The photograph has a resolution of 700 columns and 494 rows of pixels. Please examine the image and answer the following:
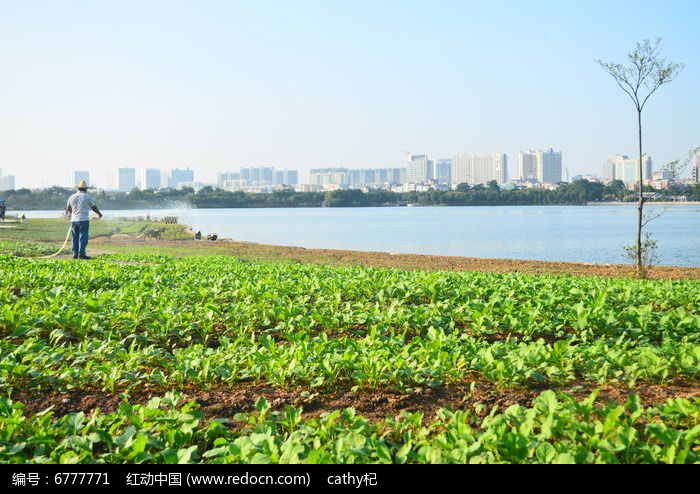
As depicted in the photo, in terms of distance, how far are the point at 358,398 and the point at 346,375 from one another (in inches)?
13.5

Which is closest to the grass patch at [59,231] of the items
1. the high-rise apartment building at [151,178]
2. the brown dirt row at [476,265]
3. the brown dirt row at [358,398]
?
the brown dirt row at [476,265]

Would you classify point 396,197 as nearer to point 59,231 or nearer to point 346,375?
point 59,231

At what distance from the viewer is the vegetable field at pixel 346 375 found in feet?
10.6

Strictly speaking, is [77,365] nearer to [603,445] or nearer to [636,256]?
[603,445]

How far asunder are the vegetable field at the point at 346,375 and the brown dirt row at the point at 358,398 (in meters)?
0.02

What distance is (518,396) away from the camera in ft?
14.3

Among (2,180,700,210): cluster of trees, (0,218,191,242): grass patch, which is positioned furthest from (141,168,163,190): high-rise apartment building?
(0,218,191,242): grass patch

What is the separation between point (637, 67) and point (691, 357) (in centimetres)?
1168

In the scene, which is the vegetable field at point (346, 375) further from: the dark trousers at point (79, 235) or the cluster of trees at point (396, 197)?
the cluster of trees at point (396, 197)

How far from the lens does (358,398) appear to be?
14.4 feet

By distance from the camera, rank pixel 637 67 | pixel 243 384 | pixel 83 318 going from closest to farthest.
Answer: pixel 243 384 < pixel 83 318 < pixel 637 67

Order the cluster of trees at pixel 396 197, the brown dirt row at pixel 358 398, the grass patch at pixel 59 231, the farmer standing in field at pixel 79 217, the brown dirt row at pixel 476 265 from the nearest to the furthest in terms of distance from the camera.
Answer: the brown dirt row at pixel 358 398, the farmer standing in field at pixel 79 217, the brown dirt row at pixel 476 265, the grass patch at pixel 59 231, the cluster of trees at pixel 396 197
